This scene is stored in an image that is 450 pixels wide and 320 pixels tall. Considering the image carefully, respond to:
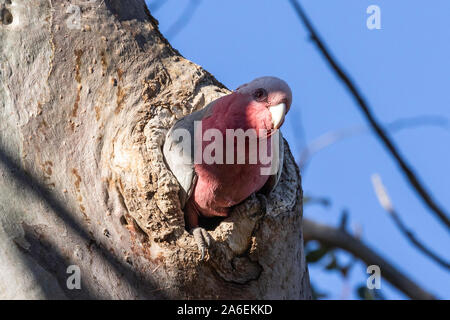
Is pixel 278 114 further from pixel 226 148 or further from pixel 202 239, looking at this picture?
pixel 202 239

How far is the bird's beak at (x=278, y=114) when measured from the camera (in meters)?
2.71

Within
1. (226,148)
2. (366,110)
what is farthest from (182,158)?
(366,110)

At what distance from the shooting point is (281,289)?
2.76 metres

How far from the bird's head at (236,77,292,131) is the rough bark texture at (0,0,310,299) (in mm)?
444

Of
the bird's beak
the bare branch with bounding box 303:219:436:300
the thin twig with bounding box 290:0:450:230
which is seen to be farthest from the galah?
the bare branch with bounding box 303:219:436:300

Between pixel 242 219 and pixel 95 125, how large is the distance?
35.3 inches

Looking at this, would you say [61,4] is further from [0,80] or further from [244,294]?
[244,294]

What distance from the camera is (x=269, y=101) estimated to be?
278 centimetres

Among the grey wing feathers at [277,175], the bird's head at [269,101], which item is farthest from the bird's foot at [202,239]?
the bird's head at [269,101]

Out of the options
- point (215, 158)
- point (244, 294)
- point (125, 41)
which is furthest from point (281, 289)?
point (125, 41)

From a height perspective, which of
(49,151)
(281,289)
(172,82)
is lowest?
(281,289)

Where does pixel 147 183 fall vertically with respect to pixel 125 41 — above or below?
below

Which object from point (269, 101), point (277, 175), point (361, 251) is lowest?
point (277, 175)

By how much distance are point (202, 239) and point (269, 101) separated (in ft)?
2.53
